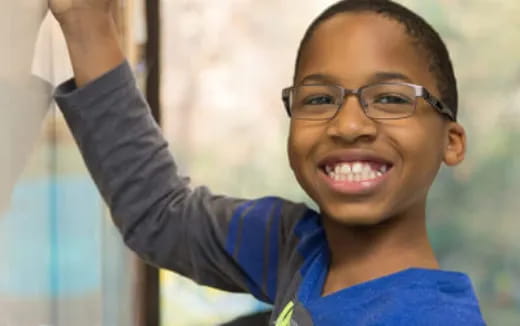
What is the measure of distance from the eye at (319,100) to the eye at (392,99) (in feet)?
0.15

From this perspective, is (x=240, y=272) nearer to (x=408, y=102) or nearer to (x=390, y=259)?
(x=390, y=259)

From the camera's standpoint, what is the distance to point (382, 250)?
655 millimetres

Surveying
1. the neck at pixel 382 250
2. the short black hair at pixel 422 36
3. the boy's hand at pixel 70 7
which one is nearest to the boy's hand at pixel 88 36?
the boy's hand at pixel 70 7

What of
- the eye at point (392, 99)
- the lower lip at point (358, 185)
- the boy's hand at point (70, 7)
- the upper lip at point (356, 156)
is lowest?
the lower lip at point (358, 185)

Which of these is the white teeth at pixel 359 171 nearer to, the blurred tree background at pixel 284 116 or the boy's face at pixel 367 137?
the boy's face at pixel 367 137

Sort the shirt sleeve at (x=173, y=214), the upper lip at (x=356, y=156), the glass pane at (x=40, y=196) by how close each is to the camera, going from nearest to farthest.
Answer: the glass pane at (x=40, y=196) < the upper lip at (x=356, y=156) < the shirt sleeve at (x=173, y=214)

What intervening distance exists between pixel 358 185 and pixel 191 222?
241mm

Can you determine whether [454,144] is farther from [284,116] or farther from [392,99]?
[284,116]

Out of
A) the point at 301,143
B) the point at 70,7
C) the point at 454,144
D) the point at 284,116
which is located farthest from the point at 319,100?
the point at 284,116

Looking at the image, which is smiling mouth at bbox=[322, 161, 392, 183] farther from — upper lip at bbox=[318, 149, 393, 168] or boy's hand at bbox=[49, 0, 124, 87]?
boy's hand at bbox=[49, 0, 124, 87]

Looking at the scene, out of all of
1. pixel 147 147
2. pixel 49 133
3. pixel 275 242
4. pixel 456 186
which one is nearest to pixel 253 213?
pixel 275 242

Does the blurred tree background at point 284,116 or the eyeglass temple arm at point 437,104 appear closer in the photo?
the eyeglass temple arm at point 437,104

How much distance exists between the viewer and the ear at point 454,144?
0.66 meters

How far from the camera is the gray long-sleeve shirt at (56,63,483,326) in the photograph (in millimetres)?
657
